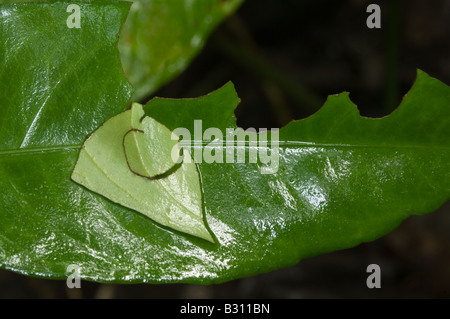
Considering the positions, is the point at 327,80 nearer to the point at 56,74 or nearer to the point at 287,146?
the point at 287,146

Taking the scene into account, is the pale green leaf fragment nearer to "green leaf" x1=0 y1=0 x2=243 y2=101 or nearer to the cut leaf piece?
the cut leaf piece

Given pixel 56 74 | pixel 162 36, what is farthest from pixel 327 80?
pixel 56 74

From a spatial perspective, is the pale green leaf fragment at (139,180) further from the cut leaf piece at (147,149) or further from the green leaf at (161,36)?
the green leaf at (161,36)

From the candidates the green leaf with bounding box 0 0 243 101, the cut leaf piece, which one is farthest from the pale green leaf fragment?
the green leaf with bounding box 0 0 243 101

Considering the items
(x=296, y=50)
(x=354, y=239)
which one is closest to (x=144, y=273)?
(x=354, y=239)

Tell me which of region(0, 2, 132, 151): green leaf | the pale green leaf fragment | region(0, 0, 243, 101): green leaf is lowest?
the pale green leaf fragment

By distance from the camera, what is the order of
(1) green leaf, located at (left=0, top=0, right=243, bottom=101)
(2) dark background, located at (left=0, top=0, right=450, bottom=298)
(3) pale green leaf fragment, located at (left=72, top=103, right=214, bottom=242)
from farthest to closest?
(2) dark background, located at (left=0, top=0, right=450, bottom=298)
(1) green leaf, located at (left=0, top=0, right=243, bottom=101)
(3) pale green leaf fragment, located at (left=72, top=103, right=214, bottom=242)
